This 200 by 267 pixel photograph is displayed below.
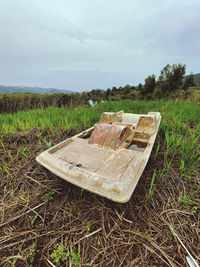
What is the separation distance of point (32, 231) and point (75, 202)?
33 centimetres

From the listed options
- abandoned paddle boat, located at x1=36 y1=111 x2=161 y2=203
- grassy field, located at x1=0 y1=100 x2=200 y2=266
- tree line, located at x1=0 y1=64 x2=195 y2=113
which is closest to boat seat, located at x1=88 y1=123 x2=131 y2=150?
abandoned paddle boat, located at x1=36 y1=111 x2=161 y2=203

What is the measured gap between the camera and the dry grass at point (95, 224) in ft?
2.40

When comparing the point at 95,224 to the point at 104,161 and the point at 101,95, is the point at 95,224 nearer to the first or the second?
→ the point at 104,161

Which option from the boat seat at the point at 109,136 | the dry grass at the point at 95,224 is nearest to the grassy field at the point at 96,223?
the dry grass at the point at 95,224

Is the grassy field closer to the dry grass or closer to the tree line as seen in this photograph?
the dry grass

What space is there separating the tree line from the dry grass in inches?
155

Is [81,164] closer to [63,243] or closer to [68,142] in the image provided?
[68,142]

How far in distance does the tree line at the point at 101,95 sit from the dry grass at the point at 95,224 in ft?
12.9

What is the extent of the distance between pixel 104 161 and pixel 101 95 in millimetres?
17475

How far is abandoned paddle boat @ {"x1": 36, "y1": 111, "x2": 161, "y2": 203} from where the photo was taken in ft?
2.65

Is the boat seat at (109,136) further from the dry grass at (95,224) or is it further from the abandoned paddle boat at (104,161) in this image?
the dry grass at (95,224)

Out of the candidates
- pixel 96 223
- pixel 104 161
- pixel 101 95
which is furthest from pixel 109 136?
pixel 101 95

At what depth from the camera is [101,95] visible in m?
17.6

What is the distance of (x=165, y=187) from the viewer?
110 centimetres
